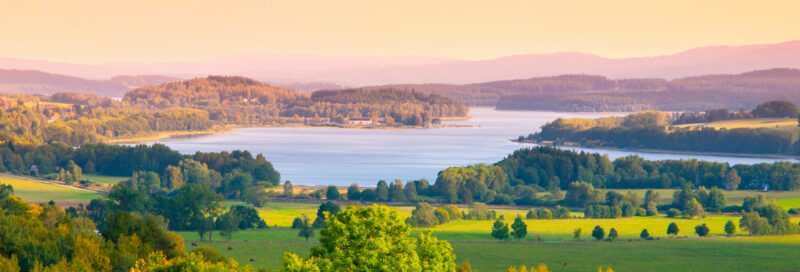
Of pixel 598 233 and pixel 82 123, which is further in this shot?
pixel 82 123

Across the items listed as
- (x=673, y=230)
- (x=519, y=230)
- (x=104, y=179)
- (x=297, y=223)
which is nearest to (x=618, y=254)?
(x=519, y=230)

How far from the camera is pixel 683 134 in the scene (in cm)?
12431

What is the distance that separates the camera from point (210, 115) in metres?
190

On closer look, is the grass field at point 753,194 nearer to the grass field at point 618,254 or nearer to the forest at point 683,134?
the grass field at point 618,254

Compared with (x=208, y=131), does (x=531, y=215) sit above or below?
below

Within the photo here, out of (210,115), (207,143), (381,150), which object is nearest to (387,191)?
(381,150)

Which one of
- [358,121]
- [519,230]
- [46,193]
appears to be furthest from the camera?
[358,121]

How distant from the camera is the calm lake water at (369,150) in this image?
88.0 metres

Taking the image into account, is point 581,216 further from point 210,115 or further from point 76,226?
point 210,115

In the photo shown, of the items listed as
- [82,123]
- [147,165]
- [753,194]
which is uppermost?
[82,123]

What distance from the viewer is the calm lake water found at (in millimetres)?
87969

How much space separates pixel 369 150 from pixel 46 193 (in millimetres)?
57806

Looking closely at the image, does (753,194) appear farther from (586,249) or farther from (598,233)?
(586,249)

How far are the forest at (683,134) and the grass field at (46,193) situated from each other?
77.3 metres
